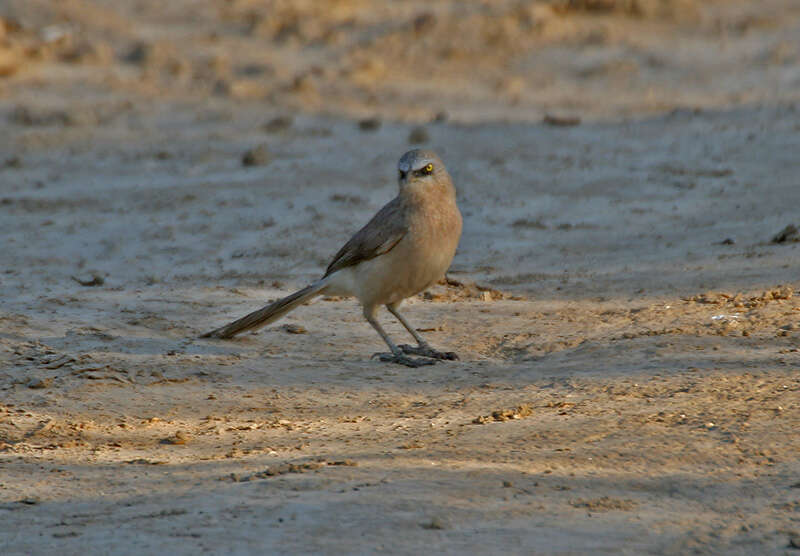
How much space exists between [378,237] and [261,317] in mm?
873

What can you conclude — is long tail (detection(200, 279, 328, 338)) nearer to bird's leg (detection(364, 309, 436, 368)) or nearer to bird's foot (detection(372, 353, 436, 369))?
bird's leg (detection(364, 309, 436, 368))

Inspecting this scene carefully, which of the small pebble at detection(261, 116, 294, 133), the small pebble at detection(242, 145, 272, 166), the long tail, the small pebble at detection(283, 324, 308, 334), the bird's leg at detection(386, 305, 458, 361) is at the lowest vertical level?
the small pebble at detection(283, 324, 308, 334)

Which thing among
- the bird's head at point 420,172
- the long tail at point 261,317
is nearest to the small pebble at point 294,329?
the long tail at point 261,317

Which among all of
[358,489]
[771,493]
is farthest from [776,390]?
[358,489]

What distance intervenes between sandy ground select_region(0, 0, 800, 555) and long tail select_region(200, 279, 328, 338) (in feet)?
0.51

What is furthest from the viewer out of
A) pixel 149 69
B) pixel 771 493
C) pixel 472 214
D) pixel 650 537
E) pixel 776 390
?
pixel 149 69

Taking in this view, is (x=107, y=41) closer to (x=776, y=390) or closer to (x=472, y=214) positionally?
(x=472, y=214)

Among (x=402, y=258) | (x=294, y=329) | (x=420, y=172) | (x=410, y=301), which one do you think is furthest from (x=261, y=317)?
(x=410, y=301)

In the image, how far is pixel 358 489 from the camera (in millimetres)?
4715

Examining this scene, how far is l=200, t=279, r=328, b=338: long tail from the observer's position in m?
7.47

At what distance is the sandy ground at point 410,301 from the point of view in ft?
15.3

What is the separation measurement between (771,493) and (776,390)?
136cm

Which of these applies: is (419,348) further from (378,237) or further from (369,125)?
(369,125)

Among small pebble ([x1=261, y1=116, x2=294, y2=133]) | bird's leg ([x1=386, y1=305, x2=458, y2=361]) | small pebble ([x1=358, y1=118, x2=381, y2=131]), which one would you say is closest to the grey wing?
bird's leg ([x1=386, y1=305, x2=458, y2=361])
